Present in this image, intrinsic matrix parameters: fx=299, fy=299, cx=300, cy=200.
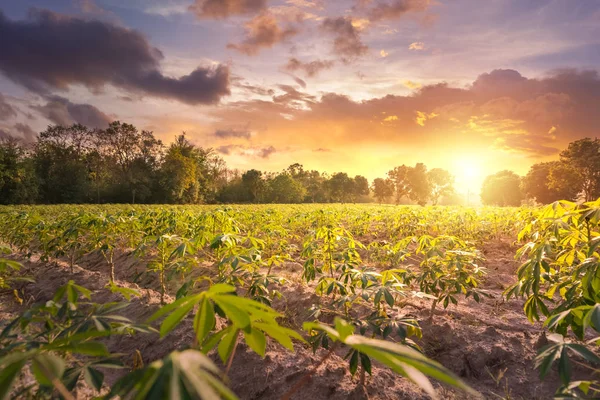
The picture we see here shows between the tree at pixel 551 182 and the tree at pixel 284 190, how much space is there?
1486 inches

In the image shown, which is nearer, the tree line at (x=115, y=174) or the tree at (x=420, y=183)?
the tree line at (x=115, y=174)

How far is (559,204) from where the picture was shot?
2160 mm

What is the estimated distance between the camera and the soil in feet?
8.40

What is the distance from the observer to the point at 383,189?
7869 centimetres

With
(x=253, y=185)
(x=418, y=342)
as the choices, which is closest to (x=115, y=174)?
(x=253, y=185)

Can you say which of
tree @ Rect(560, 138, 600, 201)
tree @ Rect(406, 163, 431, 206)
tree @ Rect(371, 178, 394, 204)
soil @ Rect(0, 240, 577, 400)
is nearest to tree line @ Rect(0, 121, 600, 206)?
tree @ Rect(560, 138, 600, 201)

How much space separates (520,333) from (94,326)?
13.1ft

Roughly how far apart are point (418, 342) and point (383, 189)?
7827cm

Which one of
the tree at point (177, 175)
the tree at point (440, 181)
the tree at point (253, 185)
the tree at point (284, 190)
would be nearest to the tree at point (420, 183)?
the tree at point (440, 181)

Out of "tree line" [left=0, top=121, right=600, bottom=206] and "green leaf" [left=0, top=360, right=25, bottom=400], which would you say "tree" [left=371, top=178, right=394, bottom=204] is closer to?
"tree line" [left=0, top=121, right=600, bottom=206]

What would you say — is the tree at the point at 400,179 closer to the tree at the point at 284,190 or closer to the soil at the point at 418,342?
the tree at the point at 284,190

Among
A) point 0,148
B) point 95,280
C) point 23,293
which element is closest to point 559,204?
point 95,280

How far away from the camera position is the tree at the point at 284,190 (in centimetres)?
5641

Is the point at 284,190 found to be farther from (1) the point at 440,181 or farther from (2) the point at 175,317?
(2) the point at 175,317
